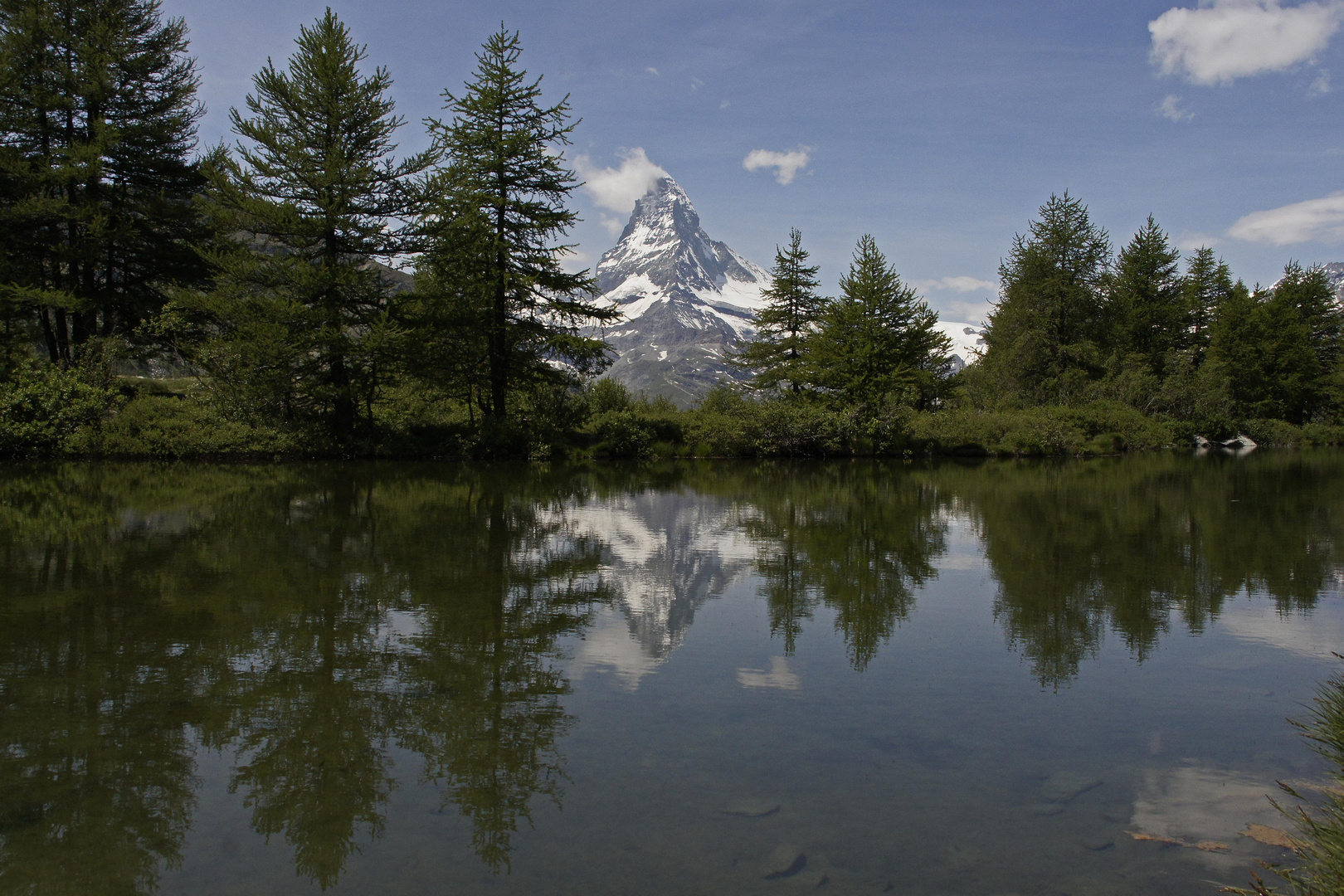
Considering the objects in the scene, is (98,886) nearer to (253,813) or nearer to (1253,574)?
(253,813)

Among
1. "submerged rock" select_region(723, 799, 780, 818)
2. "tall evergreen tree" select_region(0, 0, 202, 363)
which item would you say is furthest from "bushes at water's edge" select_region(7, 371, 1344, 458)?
"submerged rock" select_region(723, 799, 780, 818)

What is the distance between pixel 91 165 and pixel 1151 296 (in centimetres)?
5616

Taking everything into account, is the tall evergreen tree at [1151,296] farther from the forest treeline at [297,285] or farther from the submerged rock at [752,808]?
the submerged rock at [752,808]

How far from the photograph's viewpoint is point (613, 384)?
121 ft

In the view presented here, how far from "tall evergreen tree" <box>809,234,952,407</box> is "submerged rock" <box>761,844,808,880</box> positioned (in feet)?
104

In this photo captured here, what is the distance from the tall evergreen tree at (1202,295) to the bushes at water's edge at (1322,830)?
5981 centimetres

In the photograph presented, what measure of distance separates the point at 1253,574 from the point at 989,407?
33.5 m

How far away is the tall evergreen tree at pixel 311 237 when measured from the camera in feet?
76.4

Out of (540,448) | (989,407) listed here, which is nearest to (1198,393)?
(989,407)

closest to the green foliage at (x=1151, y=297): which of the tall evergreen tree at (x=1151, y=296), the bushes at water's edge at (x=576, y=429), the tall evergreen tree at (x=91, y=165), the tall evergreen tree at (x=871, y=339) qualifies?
the tall evergreen tree at (x=1151, y=296)

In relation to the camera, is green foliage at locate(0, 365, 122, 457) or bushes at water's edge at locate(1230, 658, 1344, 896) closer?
bushes at water's edge at locate(1230, 658, 1344, 896)

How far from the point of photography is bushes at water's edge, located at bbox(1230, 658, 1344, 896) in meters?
2.75

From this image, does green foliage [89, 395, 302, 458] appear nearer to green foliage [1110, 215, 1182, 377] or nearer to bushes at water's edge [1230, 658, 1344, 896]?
bushes at water's edge [1230, 658, 1344, 896]

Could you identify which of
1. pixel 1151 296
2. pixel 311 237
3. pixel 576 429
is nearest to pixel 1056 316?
pixel 1151 296
